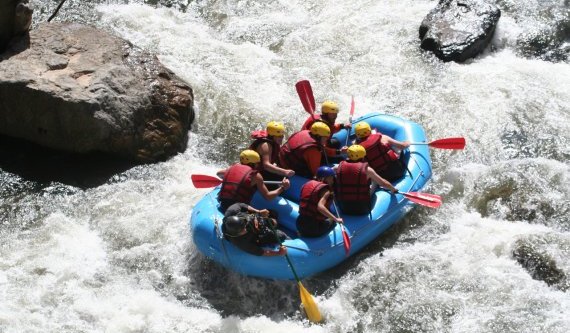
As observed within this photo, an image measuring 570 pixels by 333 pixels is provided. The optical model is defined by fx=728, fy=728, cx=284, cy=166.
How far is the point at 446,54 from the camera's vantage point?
9.11 metres

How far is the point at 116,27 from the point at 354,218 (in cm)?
495

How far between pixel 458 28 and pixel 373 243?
3905 millimetres

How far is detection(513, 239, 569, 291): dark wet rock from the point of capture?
246 inches

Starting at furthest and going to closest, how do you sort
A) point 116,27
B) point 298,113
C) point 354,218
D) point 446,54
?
point 116,27 < point 446,54 < point 298,113 < point 354,218

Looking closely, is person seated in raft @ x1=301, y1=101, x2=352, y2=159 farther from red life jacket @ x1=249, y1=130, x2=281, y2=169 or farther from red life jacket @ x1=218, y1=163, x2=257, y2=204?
red life jacket @ x1=218, y1=163, x2=257, y2=204

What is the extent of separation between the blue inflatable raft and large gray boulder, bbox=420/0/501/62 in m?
2.57

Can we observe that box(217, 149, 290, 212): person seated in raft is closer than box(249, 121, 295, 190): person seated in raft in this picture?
Yes

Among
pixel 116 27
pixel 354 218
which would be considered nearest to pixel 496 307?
pixel 354 218

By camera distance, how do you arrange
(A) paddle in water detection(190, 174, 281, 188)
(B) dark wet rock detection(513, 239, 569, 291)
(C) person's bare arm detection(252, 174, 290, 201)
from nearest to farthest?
(B) dark wet rock detection(513, 239, 569, 291)
(C) person's bare arm detection(252, 174, 290, 201)
(A) paddle in water detection(190, 174, 281, 188)

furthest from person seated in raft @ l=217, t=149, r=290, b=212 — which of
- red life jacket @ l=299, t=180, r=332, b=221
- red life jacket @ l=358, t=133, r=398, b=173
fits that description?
red life jacket @ l=358, t=133, r=398, b=173

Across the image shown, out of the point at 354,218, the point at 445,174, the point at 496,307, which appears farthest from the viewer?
the point at 445,174

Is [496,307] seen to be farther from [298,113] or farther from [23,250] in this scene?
[23,250]

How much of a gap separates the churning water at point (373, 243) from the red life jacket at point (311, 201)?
57cm

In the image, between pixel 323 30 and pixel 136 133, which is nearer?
pixel 136 133
